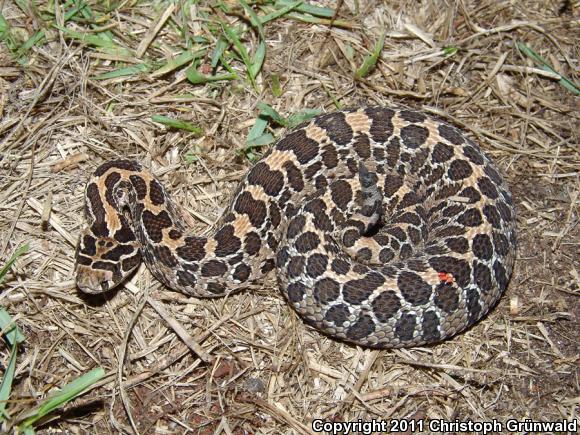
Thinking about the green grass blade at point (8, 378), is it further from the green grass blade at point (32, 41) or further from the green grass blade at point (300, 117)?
the green grass blade at point (300, 117)

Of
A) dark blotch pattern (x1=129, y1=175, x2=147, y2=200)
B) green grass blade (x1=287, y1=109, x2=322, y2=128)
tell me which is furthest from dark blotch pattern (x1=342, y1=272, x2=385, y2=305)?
dark blotch pattern (x1=129, y1=175, x2=147, y2=200)

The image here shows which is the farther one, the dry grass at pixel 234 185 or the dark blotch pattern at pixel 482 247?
the dark blotch pattern at pixel 482 247

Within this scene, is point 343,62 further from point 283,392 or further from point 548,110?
point 283,392

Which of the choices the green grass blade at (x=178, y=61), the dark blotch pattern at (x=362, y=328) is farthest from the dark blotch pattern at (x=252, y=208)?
the green grass blade at (x=178, y=61)

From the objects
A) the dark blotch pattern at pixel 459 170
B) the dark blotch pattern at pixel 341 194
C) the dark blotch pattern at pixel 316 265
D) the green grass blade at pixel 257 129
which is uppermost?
the dark blotch pattern at pixel 459 170

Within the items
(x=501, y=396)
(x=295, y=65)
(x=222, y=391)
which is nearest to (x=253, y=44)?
(x=295, y=65)

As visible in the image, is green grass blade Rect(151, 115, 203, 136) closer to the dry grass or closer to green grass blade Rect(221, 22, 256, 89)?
the dry grass
